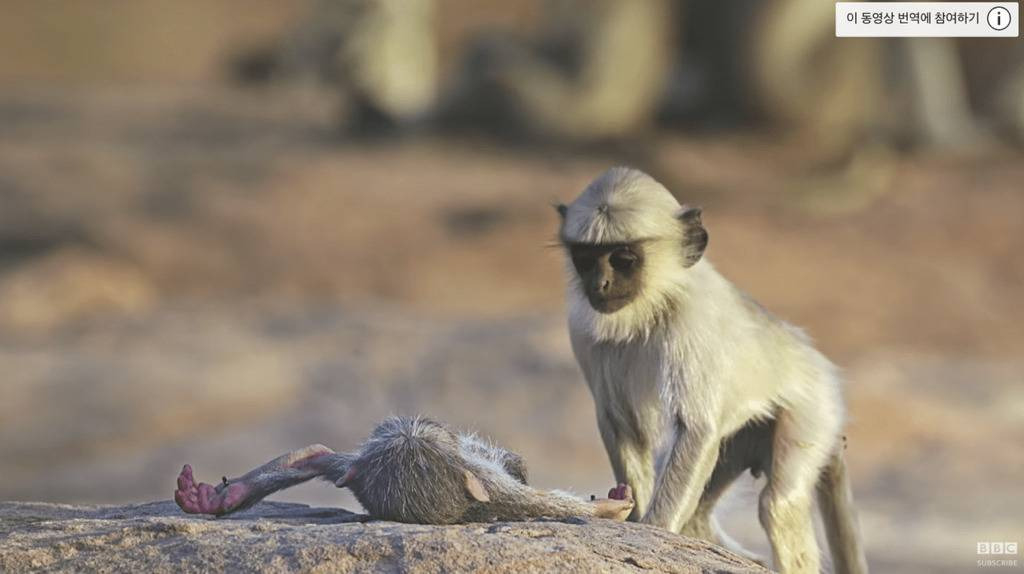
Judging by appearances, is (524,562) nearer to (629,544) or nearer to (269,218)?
(629,544)

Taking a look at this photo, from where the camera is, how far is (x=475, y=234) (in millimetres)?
19844

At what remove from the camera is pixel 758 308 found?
21.0 ft

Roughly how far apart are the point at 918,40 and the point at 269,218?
9.79m

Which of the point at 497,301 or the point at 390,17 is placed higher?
the point at 390,17

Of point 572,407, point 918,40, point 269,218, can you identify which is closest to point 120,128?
point 269,218

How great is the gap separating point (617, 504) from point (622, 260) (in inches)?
33.0

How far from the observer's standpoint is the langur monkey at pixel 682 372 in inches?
235

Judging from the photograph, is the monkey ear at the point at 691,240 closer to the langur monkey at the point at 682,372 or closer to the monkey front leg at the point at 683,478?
the langur monkey at the point at 682,372

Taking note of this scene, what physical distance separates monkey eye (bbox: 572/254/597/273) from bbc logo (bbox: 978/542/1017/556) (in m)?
6.63

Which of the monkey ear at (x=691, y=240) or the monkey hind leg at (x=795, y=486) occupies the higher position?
the monkey ear at (x=691, y=240)

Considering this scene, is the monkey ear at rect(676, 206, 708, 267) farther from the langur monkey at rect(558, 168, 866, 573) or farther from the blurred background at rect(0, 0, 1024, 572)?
the blurred background at rect(0, 0, 1024, 572)

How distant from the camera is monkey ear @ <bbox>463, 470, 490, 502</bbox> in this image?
5395mm

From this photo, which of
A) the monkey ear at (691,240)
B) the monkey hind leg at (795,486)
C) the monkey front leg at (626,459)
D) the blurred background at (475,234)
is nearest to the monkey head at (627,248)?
the monkey ear at (691,240)

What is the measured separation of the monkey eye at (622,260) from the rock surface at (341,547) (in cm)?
99
